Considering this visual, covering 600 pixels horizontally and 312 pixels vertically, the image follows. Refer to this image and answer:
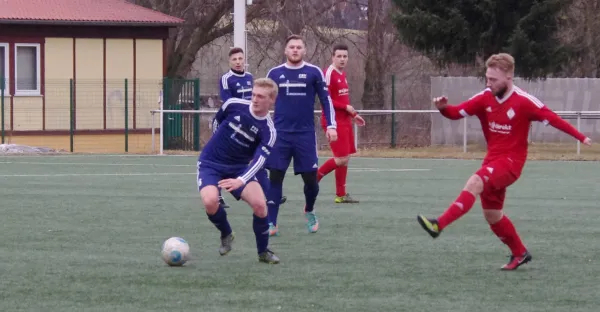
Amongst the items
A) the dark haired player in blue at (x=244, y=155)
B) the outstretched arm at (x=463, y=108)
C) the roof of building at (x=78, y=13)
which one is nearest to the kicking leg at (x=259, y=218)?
the dark haired player in blue at (x=244, y=155)

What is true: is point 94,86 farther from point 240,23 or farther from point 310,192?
point 310,192

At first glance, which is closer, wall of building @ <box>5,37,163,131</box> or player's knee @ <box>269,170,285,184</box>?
player's knee @ <box>269,170,285,184</box>

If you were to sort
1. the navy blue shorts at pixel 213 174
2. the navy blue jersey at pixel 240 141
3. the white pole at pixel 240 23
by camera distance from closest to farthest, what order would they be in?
the navy blue jersey at pixel 240 141 < the navy blue shorts at pixel 213 174 < the white pole at pixel 240 23

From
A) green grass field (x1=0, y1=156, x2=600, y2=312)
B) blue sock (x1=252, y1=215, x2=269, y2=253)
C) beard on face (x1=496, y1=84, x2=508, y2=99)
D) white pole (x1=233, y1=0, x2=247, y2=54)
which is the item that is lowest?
green grass field (x1=0, y1=156, x2=600, y2=312)

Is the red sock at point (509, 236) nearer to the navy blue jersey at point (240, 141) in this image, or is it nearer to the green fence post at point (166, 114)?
the navy blue jersey at point (240, 141)

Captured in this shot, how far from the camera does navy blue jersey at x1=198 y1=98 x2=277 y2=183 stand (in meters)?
8.30

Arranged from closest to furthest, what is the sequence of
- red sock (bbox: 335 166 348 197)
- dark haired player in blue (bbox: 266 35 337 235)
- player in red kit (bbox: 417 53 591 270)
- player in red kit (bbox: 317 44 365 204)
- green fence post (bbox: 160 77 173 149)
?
player in red kit (bbox: 417 53 591 270)
dark haired player in blue (bbox: 266 35 337 235)
player in red kit (bbox: 317 44 365 204)
red sock (bbox: 335 166 348 197)
green fence post (bbox: 160 77 173 149)

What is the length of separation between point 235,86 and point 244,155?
3.41 metres

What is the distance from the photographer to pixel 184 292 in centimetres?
704

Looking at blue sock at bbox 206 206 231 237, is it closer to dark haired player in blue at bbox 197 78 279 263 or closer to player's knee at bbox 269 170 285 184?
dark haired player in blue at bbox 197 78 279 263

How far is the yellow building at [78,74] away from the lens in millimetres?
29906

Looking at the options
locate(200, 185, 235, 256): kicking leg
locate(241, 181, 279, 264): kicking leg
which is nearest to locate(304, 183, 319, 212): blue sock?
locate(200, 185, 235, 256): kicking leg

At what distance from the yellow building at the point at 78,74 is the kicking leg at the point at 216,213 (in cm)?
2092

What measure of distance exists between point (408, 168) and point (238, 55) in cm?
933
